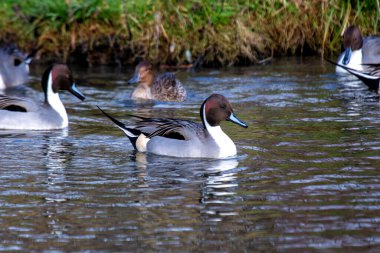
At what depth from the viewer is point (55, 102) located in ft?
31.1

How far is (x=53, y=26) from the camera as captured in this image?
12555 millimetres

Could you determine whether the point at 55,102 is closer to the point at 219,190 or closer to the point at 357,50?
the point at 219,190

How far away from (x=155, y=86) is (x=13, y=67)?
1875 mm

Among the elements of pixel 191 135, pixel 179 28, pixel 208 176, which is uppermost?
pixel 179 28

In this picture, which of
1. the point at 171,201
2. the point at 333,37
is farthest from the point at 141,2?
the point at 171,201

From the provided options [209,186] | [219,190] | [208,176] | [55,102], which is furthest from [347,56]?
[219,190]

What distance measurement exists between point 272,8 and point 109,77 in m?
2.16

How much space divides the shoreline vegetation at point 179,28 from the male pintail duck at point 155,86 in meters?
1.24

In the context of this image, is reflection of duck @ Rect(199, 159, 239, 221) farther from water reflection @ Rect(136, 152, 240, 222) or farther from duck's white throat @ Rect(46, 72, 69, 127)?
duck's white throat @ Rect(46, 72, 69, 127)

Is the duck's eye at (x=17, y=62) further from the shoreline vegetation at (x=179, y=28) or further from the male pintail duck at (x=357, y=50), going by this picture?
the male pintail duck at (x=357, y=50)

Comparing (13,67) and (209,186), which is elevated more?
(13,67)

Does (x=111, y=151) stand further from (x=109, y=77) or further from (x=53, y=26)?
(x=53, y=26)

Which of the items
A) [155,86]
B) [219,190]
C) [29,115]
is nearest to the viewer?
[219,190]

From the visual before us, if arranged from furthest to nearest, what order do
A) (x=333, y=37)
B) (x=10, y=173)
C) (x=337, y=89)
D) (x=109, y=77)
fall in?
(x=333, y=37)
(x=109, y=77)
(x=337, y=89)
(x=10, y=173)
